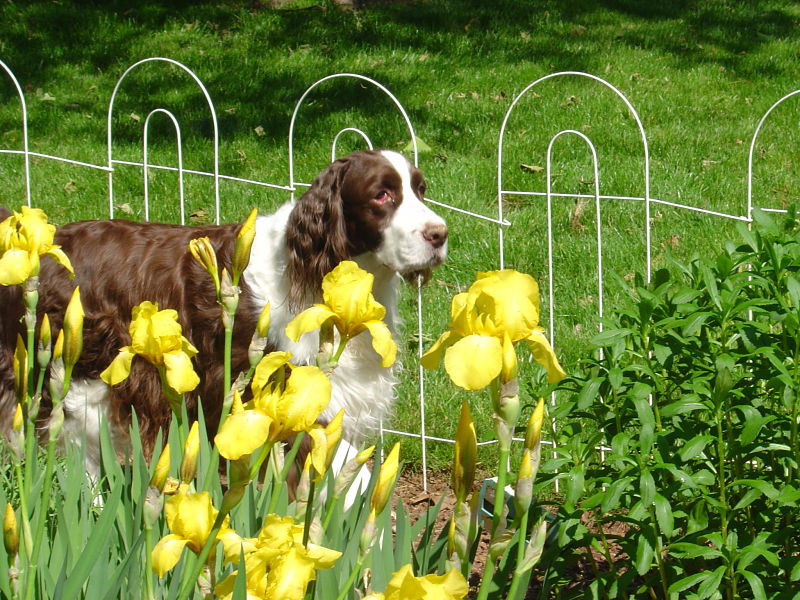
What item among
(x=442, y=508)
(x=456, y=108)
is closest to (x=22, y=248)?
(x=442, y=508)

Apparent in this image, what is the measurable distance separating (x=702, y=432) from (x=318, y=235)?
1700mm

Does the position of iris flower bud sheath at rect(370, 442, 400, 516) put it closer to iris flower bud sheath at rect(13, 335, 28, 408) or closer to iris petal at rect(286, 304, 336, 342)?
iris petal at rect(286, 304, 336, 342)

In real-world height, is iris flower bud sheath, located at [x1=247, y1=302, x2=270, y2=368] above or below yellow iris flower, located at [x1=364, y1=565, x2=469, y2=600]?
above

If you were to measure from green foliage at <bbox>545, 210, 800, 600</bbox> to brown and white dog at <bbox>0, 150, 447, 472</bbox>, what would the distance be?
1.32 m

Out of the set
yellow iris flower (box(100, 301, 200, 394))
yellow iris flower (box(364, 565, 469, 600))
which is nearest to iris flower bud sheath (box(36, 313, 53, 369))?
yellow iris flower (box(100, 301, 200, 394))

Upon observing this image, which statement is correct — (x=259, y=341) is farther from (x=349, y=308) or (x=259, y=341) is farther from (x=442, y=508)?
(x=442, y=508)

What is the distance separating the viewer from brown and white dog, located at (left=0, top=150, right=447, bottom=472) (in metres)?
3.54

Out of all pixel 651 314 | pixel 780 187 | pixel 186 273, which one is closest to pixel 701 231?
pixel 780 187

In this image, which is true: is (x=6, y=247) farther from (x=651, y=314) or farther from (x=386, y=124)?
(x=386, y=124)

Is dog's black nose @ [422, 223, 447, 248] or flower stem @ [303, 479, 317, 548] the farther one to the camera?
dog's black nose @ [422, 223, 447, 248]

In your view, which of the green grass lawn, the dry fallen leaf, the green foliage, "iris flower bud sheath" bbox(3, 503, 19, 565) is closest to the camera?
"iris flower bud sheath" bbox(3, 503, 19, 565)

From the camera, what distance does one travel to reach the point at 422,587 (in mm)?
941

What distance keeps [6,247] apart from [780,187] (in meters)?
5.46

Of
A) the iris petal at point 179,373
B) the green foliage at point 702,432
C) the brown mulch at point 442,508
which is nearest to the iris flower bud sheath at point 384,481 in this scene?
the iris petal at point 179,373
